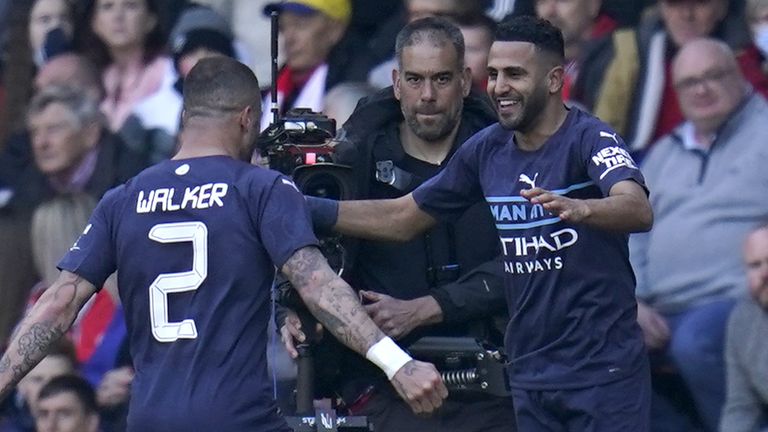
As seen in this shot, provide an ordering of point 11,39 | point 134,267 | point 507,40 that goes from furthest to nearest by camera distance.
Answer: point 11,39 < point 507,40 < point 134,267

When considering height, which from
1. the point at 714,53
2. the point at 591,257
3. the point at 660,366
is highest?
the point at 714,53

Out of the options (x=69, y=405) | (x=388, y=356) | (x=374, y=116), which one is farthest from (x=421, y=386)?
(x=69, y=405)

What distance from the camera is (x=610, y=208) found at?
18.2ft

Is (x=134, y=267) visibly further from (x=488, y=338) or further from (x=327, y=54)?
(x=327, y=54)

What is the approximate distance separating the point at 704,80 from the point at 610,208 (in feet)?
7.81

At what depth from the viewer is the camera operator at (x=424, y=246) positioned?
6.69m

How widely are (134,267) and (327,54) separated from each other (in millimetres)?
3426

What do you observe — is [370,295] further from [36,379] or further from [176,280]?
[36,379]

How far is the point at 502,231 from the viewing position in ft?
20.0

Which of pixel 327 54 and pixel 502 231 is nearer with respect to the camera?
pixel 502 231

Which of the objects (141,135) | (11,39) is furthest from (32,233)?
(11,39)

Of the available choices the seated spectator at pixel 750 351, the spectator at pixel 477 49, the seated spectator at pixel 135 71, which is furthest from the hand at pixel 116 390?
the seated spectator at pixel 750 351

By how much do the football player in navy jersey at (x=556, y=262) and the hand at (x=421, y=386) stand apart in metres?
0.69

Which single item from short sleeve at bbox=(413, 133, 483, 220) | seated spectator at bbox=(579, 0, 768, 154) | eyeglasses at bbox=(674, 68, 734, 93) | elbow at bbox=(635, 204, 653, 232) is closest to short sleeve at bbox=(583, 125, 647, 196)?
elbow at bbox=(635, 204, 653, 232)
